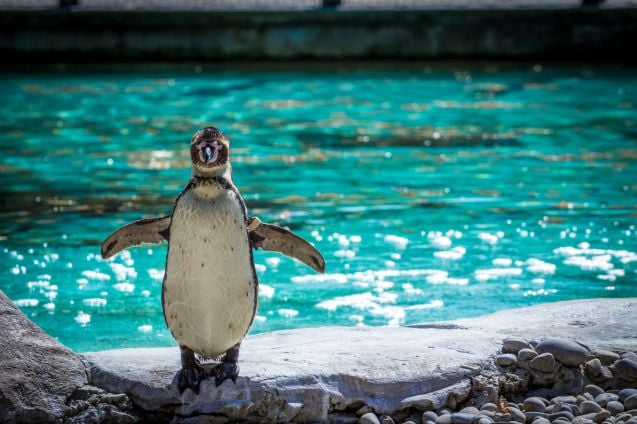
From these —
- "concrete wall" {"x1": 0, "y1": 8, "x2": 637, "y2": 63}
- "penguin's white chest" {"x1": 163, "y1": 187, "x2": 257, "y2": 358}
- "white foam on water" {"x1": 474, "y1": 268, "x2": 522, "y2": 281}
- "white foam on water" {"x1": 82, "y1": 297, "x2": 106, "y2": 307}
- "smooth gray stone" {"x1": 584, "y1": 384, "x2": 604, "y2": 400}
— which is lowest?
"smooth gray stone" {"x1": 584, "y1": 384, "x2": 604, "y2": 400}

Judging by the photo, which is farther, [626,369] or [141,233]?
[626,369]

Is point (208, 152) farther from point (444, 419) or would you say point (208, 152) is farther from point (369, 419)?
point (444, 419)

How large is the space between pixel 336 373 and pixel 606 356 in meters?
1.16

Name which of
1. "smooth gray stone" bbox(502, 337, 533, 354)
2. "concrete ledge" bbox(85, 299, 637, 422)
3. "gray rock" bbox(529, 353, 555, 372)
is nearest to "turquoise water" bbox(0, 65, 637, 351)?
"concrete ledge" bbox(85, 299, 637, 422)

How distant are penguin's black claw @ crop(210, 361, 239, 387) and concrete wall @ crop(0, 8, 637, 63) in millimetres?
11448

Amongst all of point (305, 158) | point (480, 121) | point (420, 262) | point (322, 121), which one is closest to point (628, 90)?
point (480, 121)

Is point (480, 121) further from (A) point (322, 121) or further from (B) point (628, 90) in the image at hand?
(B) point (628, 90)

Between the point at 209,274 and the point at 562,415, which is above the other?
the point at 209,274

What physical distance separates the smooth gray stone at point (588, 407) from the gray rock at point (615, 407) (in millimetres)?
65

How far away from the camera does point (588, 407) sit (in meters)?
4.35

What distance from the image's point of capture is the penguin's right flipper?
4414 millimetres

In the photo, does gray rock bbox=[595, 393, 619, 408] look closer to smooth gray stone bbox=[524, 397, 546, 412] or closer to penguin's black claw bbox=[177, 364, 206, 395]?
smooth gray stone bbox=[524, 397, 546, 412]

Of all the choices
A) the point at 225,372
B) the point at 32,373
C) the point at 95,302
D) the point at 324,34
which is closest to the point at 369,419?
the point at 225,372

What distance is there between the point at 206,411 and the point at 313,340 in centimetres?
77
